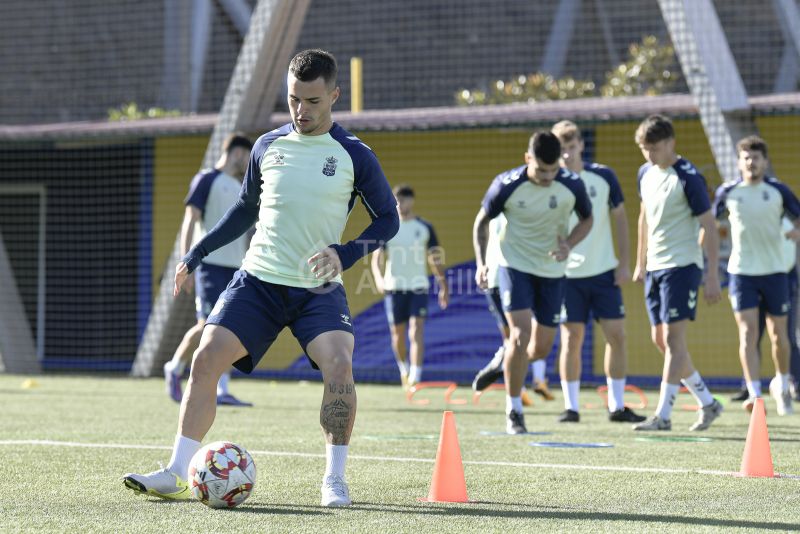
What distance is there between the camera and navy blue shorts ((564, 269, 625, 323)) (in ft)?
35.5

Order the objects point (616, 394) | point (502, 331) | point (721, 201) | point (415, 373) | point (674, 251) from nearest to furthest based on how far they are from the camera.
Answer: point (674, 251), point (616, 394), point (721, 201), point (502, 331), point (415, 373)

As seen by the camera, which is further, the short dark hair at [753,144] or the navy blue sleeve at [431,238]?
the navy blue sleeve at [431,238]

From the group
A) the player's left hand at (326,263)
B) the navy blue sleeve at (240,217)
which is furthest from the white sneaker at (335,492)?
the navy blue sleeve at (240,217)

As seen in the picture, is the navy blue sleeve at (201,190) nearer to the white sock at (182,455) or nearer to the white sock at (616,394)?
the white sock at (616,394)

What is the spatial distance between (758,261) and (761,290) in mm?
250

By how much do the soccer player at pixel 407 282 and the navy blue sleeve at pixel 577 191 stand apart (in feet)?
18.4

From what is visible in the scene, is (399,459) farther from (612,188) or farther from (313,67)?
(612,188)

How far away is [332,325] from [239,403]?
6552 mm

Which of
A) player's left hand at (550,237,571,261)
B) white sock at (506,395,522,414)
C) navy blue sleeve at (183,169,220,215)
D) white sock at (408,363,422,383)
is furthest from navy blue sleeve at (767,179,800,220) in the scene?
white sock at (408,363,422,383)

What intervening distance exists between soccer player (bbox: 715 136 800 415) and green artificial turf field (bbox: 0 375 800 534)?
0.56 m

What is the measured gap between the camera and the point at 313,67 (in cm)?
575

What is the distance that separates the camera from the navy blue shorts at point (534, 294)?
948 cm

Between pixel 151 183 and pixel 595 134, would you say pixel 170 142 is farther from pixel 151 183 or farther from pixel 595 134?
pixel 595 134

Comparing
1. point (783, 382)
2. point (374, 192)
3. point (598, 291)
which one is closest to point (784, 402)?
point (783, 382)
